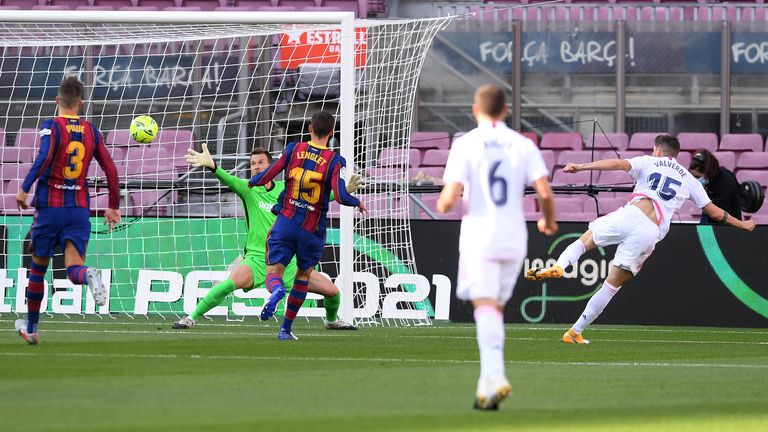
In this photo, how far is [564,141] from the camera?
19.9m

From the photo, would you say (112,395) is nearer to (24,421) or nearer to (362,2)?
(24,421)

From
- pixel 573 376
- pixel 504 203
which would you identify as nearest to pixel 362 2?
pixel 573 376

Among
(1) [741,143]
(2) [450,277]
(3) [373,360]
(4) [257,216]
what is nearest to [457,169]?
(3) [373,360]

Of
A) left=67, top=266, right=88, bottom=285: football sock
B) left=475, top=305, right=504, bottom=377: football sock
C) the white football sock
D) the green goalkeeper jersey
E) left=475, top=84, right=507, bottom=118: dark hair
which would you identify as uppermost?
left=475, top=84, right=507, bottom=118: dark hair

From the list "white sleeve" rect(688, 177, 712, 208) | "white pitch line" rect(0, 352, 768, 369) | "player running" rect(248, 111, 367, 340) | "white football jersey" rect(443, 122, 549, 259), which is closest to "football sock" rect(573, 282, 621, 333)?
"white sleeve" rect(688, 177, 712, 208)

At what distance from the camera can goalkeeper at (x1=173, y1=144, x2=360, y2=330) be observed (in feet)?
41.3

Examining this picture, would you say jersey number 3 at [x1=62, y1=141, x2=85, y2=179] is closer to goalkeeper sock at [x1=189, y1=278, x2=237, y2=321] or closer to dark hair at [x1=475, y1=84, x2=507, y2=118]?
goalkeeper sock at [x1=189, y1=278, x2=237, y2=321]

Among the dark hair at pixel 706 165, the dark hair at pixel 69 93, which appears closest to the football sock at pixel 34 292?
the dark hair at pixel 69 93

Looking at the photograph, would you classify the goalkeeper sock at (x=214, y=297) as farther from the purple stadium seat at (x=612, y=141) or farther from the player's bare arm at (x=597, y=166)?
the purple stadium seat at (x=612, y=141)

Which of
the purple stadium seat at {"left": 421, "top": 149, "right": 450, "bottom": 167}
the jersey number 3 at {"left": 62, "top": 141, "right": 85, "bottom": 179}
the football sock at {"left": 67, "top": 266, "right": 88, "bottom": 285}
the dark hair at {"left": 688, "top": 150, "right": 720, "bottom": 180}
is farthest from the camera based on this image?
the purple stadium seat at {"left": 421, "top": 149, "right": 450, "bottom": 167}

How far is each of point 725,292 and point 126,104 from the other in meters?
8.50

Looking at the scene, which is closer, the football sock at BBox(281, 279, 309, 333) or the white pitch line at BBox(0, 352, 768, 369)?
the white pitch line at BBox(0, 352, 768, 369)

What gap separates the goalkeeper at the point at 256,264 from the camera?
41.3 ft

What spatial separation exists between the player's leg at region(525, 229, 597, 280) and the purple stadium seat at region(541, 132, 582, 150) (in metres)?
7.48
